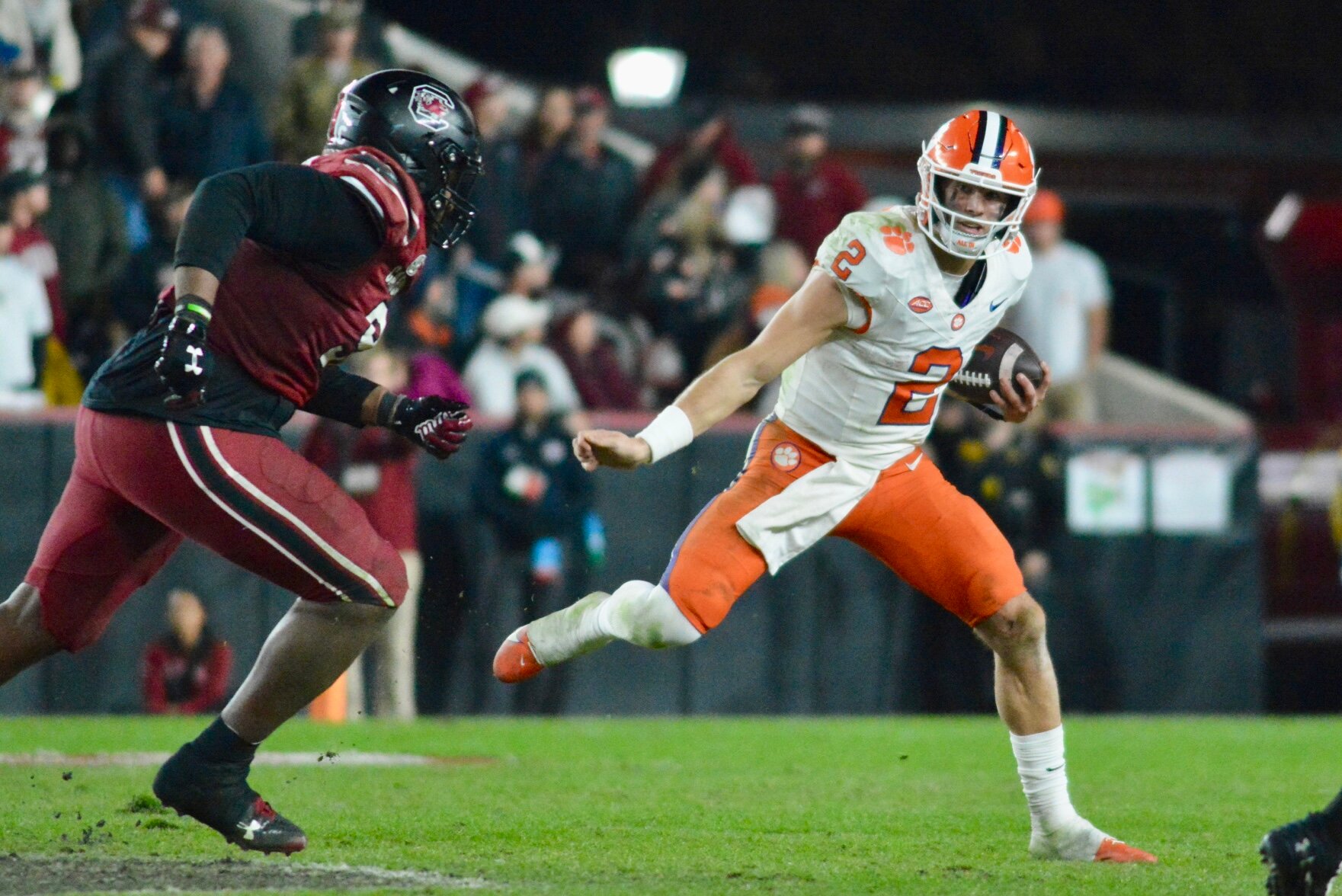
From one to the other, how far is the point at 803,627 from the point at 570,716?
1307mm

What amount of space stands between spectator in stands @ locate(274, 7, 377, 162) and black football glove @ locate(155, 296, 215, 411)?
20.1 ft

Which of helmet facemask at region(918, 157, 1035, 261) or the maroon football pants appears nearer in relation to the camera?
the maroon football pants

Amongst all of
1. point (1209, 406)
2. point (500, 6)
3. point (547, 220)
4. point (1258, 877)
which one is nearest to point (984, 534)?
point (1258, 877)

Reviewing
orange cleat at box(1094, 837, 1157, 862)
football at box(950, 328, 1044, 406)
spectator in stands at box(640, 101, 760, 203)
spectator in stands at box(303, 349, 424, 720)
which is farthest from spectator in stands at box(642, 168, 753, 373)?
orange cleat at box(1094, 837, 1157, 862)

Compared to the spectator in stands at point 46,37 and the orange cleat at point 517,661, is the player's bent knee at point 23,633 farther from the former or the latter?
the spectator in stands at point 46,37

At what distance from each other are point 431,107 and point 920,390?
1.48 m

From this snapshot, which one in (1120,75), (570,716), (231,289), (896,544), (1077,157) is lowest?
(570,716)

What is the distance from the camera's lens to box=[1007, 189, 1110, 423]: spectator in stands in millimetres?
11102

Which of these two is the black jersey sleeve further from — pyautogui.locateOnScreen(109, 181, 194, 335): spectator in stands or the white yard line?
pyautogui.locateOnScreen(109, 181, 194, 335): spectator in stands

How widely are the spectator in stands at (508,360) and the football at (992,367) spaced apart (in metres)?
4.92

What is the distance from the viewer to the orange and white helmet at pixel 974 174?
5.08m

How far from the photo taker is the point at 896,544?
5.24m

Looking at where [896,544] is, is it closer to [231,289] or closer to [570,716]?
[231,289]

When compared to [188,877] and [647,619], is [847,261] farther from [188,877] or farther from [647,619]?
[188,877]
